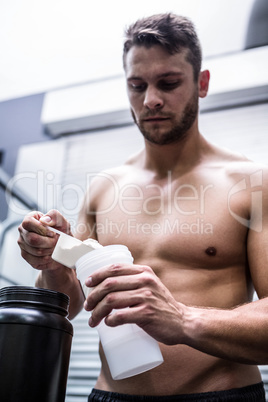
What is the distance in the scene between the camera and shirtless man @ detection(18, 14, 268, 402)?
2.54 feet

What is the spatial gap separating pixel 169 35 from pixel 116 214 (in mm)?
660

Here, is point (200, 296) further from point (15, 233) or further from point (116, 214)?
point (15, 233)

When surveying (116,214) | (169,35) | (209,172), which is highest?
(169,35)

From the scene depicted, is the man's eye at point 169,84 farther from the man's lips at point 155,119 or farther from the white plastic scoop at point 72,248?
the white plastic scoop at point 72,248

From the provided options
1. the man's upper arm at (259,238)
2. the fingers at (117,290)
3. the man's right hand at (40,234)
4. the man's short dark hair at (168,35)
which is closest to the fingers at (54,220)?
the man's right hand at (40,234)

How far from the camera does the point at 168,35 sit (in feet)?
4.47

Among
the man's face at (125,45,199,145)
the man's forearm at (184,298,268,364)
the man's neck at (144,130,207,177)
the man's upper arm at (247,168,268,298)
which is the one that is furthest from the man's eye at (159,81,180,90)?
the man's forearm at (184,298,268,364)

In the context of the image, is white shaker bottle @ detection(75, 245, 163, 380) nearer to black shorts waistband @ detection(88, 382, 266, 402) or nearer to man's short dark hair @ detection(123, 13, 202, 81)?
black shorts waistband @ detection(88, 382, 266, 402)

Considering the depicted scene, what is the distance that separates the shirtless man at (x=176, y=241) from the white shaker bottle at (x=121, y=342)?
3 cm

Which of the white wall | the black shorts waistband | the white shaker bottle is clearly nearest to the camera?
the white shaker bottle

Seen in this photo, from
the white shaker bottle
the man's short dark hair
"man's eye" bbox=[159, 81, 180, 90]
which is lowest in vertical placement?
the white shaker bottle

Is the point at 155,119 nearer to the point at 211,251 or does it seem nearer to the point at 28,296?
the point at 211,251

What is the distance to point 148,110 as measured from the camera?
4.26 ft

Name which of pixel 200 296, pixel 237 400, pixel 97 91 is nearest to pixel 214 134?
pixel 97 91
